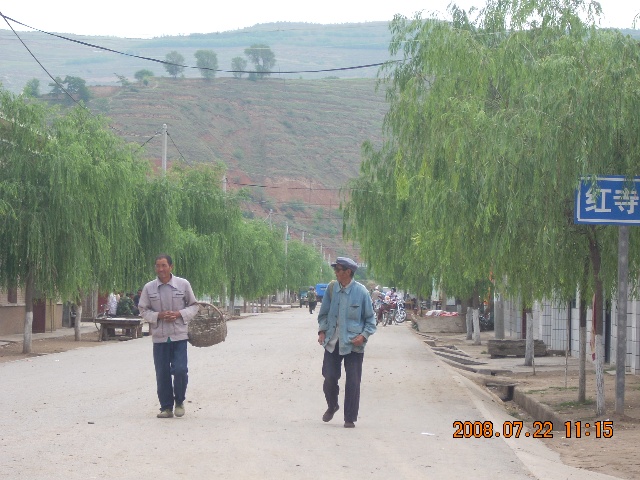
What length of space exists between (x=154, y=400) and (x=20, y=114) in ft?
45.3

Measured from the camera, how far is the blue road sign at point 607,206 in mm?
12578

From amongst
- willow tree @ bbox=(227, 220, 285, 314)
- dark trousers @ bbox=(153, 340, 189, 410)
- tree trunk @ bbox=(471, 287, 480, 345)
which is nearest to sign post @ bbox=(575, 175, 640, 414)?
dark trousers @ bbox=(153, 340, 189, 410)

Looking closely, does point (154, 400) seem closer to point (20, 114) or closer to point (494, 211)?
point (494, 211)

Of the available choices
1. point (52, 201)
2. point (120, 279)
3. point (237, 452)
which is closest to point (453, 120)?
point (237, 452)

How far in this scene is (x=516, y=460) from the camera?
975cm

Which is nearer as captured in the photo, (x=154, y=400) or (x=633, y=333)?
(x=154, y=400)

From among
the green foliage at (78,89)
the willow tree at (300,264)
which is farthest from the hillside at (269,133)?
the willow tree at (300,264)

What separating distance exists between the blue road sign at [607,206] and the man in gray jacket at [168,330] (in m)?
4.70

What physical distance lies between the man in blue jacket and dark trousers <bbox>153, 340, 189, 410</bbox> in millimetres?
1654

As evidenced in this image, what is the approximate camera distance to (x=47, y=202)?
1033 inches

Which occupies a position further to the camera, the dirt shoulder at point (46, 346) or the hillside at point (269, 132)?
the hillside at point (269, 132)

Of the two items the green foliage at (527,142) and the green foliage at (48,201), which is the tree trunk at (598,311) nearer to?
the green foliage at (527,142)

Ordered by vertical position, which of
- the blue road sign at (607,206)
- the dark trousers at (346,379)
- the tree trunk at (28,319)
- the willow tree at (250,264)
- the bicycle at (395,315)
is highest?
the blue road sign at (607,206)

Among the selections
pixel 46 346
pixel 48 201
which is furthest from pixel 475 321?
pixel 48 201
